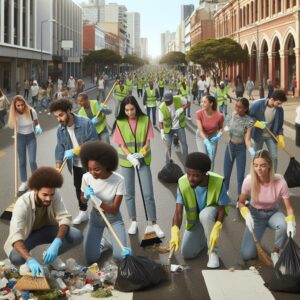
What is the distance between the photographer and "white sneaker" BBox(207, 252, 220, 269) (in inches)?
235

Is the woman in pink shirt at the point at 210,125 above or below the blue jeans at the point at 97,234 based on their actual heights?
above

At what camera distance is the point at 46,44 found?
68.1 metres

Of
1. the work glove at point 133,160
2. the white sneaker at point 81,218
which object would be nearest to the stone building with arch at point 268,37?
the white sneaker at point 81,218

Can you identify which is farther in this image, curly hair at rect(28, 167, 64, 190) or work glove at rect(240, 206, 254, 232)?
work glove at rect(240, 206, 254, 232)

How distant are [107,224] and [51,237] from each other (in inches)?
23.0

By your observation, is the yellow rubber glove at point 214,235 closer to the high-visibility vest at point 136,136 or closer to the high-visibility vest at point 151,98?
the high-visibility vest at point 136,136

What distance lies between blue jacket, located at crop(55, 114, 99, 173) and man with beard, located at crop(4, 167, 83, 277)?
8.00 ft

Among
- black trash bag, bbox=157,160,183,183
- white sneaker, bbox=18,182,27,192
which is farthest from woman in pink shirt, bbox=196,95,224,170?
white sneaker, bbox=18,182,27,192

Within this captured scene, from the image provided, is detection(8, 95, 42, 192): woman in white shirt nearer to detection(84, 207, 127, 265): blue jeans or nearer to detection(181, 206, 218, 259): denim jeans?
detection(84, 207, 127, 265): blue jeans

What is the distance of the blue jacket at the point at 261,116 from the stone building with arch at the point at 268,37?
2985 centimetres

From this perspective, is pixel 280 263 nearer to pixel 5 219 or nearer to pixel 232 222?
pixel 232 222

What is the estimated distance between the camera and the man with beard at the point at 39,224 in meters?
5.16

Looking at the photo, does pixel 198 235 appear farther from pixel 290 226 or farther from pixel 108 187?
pixel 108 187

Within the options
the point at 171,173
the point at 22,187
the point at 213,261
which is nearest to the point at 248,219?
the point at 213,261
